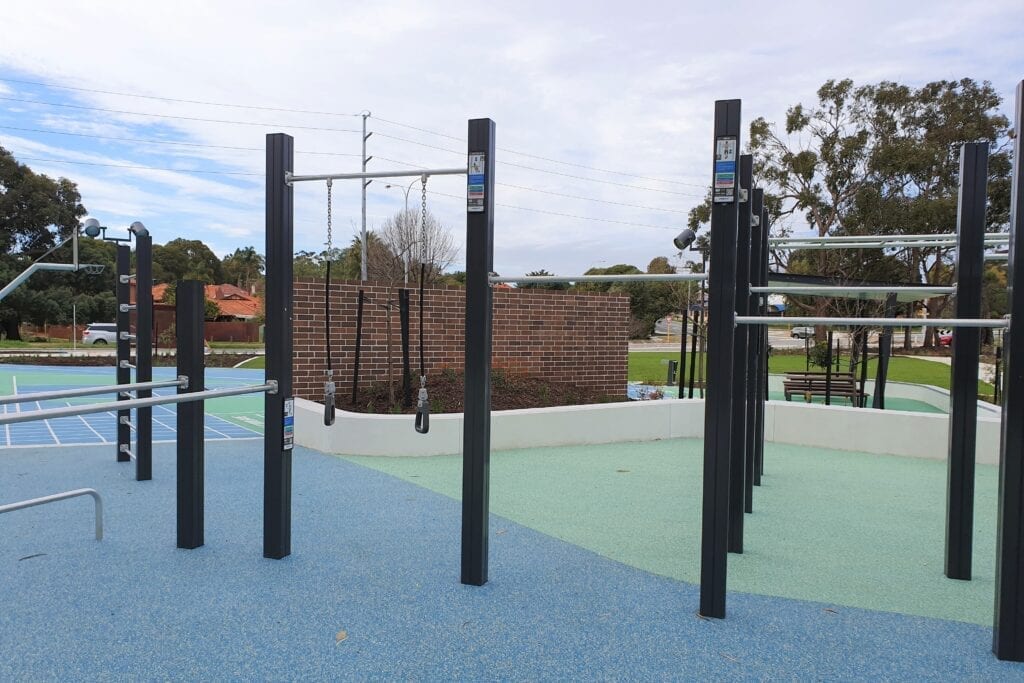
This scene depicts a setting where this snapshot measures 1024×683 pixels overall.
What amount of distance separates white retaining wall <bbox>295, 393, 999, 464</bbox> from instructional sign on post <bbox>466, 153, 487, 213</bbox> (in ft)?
11.3

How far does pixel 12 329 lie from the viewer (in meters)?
28.9

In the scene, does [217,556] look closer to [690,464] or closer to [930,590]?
[930,590]

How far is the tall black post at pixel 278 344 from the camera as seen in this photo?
386 centimetres

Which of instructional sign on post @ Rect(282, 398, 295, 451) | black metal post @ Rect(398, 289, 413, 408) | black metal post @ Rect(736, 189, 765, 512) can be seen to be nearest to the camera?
instructional sign on post @ Rect(282, 398, 295, 451)

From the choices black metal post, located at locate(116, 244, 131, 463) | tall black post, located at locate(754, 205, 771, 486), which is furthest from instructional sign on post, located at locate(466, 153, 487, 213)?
black metal post, located at locate(116, 244, 131, 463)

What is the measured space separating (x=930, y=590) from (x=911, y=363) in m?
23.5

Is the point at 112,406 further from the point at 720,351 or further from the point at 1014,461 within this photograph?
the point at 1014,461

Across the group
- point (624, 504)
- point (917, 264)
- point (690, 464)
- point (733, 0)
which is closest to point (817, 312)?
point (917, 264)

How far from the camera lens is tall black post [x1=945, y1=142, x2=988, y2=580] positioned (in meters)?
3.66

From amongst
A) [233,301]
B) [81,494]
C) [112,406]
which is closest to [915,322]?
[112,406]

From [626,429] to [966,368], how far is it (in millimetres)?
4195

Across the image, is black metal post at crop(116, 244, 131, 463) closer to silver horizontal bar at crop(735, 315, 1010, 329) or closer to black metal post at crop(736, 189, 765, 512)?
black metal post at crop(736, 189, 765, 512)

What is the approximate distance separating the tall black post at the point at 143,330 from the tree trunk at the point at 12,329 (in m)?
28.0

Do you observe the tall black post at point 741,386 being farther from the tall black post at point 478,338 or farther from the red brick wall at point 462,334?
the red brick wall at point 462,334
